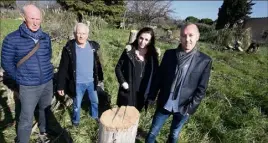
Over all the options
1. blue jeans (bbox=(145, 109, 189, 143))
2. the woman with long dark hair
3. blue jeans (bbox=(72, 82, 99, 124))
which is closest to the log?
blue jeans (bbox=(145, 109, 189, 143))

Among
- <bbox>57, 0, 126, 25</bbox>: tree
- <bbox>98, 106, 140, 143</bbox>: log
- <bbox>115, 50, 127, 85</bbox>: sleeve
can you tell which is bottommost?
<bbox>98, 106, 140, 143</bbox>: log

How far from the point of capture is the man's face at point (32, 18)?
243 cm

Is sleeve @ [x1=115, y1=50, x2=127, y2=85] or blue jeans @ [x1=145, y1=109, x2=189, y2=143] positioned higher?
sleeve @ [x1=115, y1=50, x2=127, y2=85]

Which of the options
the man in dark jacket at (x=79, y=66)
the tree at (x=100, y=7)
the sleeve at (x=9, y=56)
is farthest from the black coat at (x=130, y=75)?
the tree at (x=100, y=7)

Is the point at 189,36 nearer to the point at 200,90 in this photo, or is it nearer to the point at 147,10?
the point at 200,90

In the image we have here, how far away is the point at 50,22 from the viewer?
347 inches

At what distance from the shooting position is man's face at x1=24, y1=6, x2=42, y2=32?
2.43 meters

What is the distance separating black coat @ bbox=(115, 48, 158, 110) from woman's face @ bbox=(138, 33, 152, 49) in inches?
5.8

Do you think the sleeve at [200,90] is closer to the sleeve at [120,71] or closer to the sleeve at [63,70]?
the sleeve at [120,71]

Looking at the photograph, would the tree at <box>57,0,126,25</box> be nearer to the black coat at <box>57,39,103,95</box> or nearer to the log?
the black coat at <box>57,39,103,95</box>

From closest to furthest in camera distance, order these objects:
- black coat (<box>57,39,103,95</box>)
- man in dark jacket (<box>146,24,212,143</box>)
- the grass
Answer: man in dark jacket (<box>146,24,212,143</box>) < black coat (<box>57,39,103,95</box>) < the grass

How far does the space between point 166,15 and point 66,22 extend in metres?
18.9

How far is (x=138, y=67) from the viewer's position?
112 inches

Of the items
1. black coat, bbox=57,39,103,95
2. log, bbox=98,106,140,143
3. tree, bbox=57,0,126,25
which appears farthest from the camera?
tree, bbox=57,0,126,25
